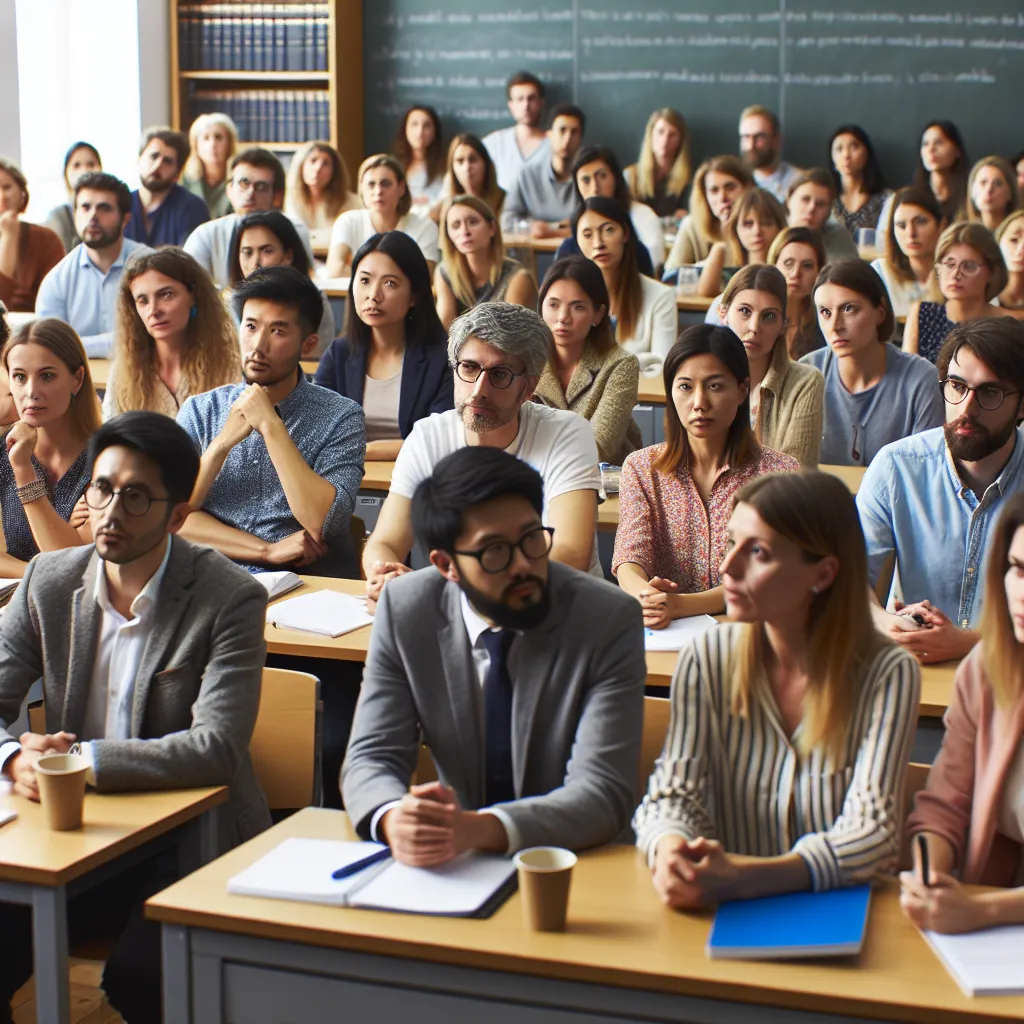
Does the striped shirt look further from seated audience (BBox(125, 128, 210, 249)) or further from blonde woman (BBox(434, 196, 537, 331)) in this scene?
seated audience (BBox(125, 128, 210, 249))

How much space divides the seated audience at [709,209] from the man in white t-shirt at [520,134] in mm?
1709

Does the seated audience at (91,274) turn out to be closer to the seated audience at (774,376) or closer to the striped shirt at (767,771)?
the seated audience at (774,376)

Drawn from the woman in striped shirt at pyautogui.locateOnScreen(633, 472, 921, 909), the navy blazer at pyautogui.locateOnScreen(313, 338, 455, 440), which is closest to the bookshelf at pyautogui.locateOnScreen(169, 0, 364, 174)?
the navy blazer at pyautogui.locateOnScreen(313, 338, 455, 440)

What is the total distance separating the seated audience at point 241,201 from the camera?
655cm

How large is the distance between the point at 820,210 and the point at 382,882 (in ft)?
19.6

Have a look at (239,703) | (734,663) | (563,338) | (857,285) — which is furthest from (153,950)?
(857,285)

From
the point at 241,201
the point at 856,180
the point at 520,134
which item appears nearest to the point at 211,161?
the point at 241,201

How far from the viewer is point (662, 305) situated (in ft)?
18.9

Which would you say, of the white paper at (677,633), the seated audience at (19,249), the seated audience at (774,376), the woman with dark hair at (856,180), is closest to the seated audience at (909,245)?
the seated audience at (774,376)

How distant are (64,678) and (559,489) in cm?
128

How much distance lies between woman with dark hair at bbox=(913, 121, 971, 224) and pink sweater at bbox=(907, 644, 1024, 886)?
7132 mm

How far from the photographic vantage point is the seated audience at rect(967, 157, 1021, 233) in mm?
7590

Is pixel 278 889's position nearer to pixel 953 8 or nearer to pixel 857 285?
pixel 857 285

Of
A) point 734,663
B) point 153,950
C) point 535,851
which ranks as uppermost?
point 734,663
